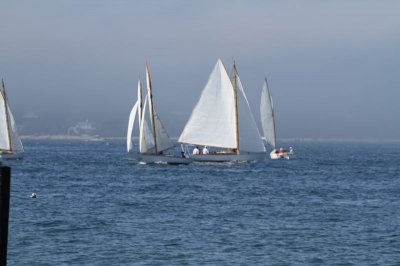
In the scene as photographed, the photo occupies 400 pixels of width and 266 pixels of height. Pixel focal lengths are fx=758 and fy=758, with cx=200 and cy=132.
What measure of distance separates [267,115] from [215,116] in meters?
32.4

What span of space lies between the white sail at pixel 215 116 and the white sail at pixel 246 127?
0.95m

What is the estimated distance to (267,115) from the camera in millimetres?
128375

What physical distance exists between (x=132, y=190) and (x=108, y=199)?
8.38 metres

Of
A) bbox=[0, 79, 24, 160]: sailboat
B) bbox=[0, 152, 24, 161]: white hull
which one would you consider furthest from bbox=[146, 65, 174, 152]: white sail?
bbox=[0, 152, 24, 161]: white hull

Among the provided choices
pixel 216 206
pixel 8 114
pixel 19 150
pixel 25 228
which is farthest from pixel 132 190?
pixel 19 150

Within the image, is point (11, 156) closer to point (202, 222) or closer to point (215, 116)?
point (215, 116)

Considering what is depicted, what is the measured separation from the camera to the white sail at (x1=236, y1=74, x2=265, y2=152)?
Result: 9838 cm

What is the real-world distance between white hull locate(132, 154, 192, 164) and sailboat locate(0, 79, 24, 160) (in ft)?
58.9

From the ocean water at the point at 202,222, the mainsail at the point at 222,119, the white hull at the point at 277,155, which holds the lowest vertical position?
the ocean water at the point at 202,222

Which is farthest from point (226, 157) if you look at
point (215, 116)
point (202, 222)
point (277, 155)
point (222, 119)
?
point (202, 222)

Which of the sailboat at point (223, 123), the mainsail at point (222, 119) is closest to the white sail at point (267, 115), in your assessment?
the sailboat at point (223, 123)

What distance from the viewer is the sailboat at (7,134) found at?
10150cm

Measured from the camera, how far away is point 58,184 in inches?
2790

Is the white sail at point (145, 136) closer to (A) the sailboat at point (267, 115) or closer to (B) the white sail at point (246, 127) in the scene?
(B) the white sail at point (246, 127)
